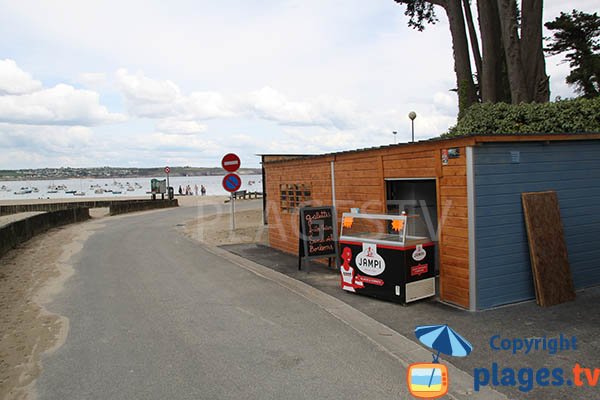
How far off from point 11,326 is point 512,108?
13.7m

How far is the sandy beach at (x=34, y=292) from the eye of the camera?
225 inches

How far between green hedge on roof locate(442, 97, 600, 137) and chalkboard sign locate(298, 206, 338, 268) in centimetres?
445

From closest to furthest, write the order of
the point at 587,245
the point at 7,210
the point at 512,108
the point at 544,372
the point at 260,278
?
the point at 544,372, the point at 587,245, the point at 260,278, the point at 512,108, the point at 7,210

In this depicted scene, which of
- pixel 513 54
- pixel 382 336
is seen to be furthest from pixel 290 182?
pixel 513 54

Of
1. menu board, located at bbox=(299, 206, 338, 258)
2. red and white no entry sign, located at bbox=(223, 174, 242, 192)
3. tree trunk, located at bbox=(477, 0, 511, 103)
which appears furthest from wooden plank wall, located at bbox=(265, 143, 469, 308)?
tree trunk, located at bbox=(477, 0, 511, 103)

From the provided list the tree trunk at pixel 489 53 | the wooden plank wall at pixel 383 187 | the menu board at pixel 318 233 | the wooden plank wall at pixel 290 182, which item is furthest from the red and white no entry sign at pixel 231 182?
the tree trunk at pixel 489 53

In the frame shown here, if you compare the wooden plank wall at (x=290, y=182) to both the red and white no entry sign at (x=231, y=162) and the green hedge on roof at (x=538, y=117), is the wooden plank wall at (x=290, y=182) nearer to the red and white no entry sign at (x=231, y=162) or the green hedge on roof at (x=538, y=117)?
the red and white no entry sign at (x=231, y=162)

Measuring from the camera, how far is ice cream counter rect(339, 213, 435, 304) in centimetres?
786

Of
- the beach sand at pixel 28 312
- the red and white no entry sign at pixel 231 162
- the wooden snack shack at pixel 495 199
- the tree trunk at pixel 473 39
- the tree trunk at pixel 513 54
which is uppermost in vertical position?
the tree trunk at pixel 473 39

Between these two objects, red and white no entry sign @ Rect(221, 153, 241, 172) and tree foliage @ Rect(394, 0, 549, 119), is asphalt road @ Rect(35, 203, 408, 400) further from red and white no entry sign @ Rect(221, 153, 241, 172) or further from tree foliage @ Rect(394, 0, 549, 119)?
Result: tree foliage @ Rect(394, 0, 549, 119)

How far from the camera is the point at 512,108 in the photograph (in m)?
14.3

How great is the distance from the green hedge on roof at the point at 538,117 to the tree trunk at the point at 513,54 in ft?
8.37

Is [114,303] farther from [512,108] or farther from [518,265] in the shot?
[512,108]

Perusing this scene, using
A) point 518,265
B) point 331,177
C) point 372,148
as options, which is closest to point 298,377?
point 518,265
